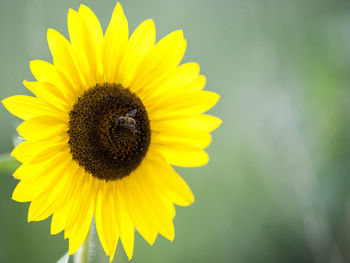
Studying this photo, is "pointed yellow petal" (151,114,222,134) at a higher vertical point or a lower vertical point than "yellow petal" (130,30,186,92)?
lower

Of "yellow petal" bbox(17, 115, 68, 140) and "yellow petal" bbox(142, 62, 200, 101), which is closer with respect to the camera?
"yellow petal" bbox(17, 115, 68, 140)

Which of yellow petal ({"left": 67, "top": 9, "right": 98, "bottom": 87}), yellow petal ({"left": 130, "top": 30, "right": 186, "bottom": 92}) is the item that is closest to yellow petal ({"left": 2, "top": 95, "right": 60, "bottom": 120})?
yellow petal ({"left": 67, "top": 9, "right": 98, "bottom": 87})

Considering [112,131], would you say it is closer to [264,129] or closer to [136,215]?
[136,215]

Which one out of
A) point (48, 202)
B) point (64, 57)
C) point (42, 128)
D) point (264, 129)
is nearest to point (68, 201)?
point (48, 202)

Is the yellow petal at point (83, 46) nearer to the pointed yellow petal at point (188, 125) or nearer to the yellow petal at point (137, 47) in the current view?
the yellow petal at point (137, 47)

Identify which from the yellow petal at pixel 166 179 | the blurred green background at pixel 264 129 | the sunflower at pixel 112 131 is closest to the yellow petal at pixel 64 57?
the sunflower at pixel 112 131

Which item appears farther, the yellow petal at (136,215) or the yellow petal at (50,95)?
the yellow petal at (136,215)

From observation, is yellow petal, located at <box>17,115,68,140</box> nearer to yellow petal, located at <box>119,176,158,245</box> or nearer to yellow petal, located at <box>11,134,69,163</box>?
yellow petal, located at <box>11,134,69,163</box>

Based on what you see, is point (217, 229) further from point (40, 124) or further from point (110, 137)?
point (40, 124)
